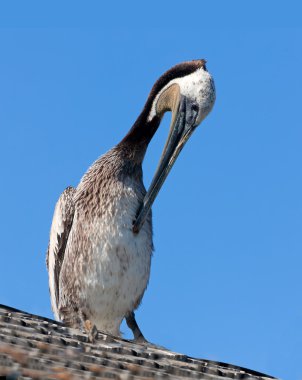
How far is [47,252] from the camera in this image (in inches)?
477

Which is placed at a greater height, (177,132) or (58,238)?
(177,132)

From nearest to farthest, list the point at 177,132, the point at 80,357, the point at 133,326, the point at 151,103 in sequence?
the point at 80,357 < the point at 133,326 < the point at 177,132 < the point at 151,103

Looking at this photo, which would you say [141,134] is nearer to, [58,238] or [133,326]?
[58,238]

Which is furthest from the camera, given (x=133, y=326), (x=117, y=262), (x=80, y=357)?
(x=133, y=326)

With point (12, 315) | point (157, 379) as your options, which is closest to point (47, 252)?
point (12, 315)

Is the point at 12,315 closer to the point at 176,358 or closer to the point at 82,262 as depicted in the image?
the point at 176,358

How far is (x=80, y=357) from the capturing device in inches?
216

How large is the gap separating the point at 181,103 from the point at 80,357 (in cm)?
625

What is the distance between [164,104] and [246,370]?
5745 millimetres

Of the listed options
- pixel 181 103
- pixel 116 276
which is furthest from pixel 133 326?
pixel 181 103

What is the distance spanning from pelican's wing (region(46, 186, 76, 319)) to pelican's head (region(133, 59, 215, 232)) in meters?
0.81

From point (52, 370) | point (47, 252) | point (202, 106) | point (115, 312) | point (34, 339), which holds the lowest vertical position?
point (52, 370)

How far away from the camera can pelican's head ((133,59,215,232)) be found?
11.4 meters

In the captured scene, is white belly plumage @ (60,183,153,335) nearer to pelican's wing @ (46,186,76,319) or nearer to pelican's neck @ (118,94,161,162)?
pelican's wing @ (46,186,76,319)
